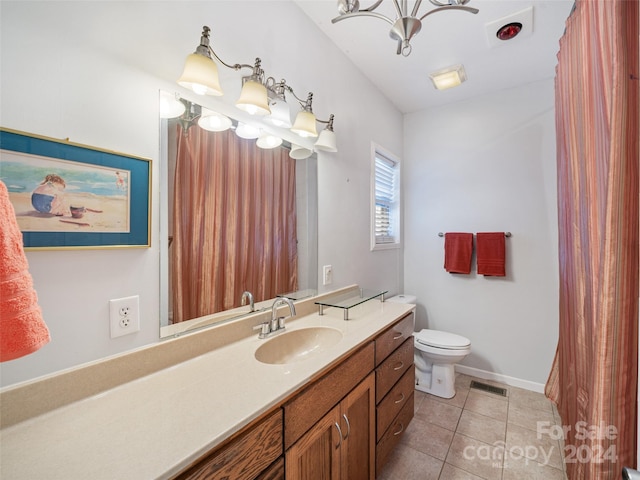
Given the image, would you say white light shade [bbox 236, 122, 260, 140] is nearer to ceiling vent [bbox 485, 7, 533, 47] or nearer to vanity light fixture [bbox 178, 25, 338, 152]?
vanity light fixture [bbox 178, 25, 338, 152]

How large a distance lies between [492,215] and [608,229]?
6.07 feet

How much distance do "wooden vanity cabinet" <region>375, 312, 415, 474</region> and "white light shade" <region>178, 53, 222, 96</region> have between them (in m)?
1.27

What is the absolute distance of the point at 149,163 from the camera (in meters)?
0.92

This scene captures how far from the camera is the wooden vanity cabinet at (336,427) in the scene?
32.2 inches

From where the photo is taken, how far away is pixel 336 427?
985 millimetres

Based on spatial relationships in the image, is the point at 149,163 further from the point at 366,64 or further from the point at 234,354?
the point at 366,64

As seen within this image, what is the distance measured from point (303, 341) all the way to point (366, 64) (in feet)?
6.78

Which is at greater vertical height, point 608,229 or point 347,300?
point 608,229

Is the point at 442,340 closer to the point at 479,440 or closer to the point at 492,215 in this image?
the point at 479,440

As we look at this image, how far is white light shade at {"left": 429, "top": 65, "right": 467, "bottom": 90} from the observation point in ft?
6.84

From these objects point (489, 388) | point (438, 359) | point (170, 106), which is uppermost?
point (170, 106)

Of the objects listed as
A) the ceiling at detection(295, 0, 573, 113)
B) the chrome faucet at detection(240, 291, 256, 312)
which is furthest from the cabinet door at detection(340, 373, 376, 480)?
the ceiling at detection(295, 0, 573, 113)

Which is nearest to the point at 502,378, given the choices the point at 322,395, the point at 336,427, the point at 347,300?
the point at 347,300

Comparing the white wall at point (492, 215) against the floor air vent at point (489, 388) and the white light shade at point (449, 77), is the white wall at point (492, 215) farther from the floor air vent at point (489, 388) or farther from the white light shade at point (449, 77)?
the white light shade at point (449, 77)
